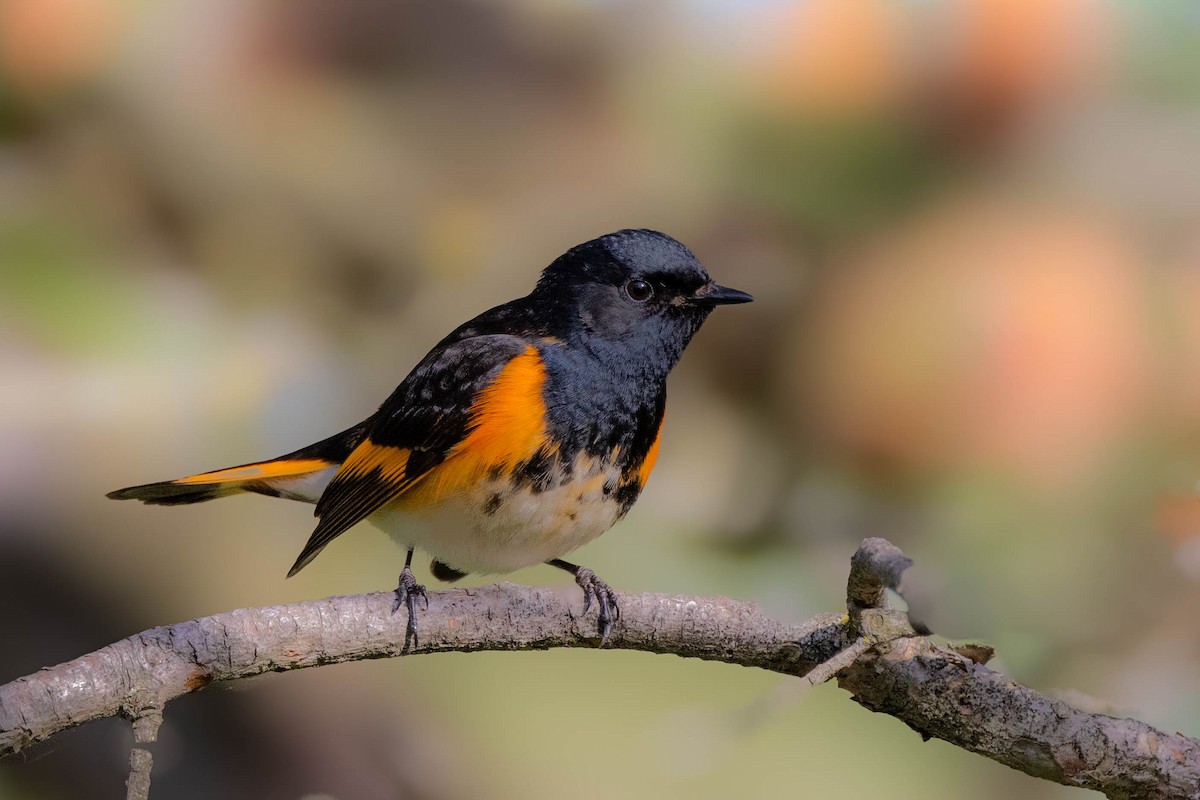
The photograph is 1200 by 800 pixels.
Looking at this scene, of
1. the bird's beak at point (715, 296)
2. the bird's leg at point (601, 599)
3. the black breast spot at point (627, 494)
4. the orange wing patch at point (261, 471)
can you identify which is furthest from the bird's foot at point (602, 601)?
the orange wing patch at point (261, 471)

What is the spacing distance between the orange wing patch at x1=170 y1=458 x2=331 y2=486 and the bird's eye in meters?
0.61

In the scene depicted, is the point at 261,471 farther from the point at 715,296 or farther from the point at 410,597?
the point at 715,296

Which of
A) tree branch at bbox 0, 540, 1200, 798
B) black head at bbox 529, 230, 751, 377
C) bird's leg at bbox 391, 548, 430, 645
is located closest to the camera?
tree branch at bbox 0, 540, 1200, 798

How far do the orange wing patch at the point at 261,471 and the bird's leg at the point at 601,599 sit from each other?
1.67 feet

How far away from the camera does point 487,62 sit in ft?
8.26

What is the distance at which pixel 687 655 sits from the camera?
4.91ft

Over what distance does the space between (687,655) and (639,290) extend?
51cm

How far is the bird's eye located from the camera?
5.35 feet

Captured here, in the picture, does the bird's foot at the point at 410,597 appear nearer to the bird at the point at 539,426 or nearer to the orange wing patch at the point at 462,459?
the bird at the point at 539,426

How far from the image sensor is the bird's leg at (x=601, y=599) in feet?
4.94

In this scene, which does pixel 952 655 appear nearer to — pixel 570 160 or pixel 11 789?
pixel 570 160

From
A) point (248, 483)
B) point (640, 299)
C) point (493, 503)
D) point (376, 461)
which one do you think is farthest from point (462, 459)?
point (248, 483)

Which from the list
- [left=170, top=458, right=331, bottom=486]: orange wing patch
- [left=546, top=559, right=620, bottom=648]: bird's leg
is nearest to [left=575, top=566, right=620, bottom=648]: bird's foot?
[left=546, top=559, right=620, bottom=648]: bird's leg

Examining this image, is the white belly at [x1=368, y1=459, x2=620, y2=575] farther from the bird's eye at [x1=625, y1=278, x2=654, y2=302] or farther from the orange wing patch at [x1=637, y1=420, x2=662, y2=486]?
the bird's eye at [x1=625, y1=278, x2=654, y2=302]
